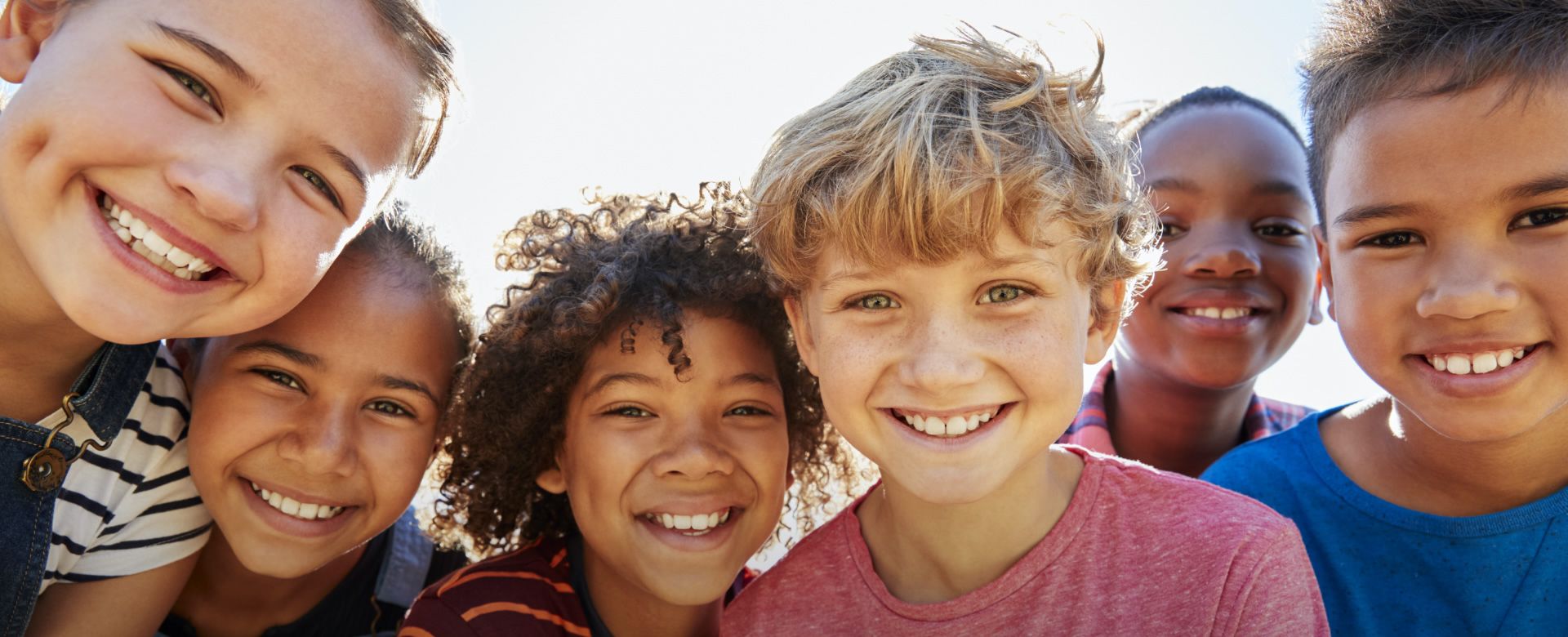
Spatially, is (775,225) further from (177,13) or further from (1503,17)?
(1503,17)

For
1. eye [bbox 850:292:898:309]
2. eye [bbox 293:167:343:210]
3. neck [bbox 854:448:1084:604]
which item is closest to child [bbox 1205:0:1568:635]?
neck [bbox 854:448:1084:604]

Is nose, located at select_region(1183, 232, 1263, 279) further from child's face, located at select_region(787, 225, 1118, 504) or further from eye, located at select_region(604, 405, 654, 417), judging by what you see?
eye, located at select_region(604, 405, 654, 417)

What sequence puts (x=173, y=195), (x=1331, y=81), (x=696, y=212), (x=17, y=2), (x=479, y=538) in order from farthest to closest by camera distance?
(x=479, y=538), (x=696, y=212), (x=1331, y=81), (x=17, y=2), (x=173, y=195)

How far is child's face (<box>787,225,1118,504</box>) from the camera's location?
2020 millimetres

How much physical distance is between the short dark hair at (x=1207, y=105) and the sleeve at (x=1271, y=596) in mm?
1747

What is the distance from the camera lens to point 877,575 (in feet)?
7.47

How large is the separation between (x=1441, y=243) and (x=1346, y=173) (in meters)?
0.26

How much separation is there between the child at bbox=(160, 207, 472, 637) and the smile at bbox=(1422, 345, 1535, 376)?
7.19ft

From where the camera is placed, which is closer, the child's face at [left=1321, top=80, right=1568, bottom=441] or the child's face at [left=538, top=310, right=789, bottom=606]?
the child's face at [left=1321, top=80, right=1568, bottom=441]

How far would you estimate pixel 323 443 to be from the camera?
247 centimetres

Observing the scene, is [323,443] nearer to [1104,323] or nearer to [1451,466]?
[1104,323]

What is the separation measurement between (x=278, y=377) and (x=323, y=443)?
209 millimetres

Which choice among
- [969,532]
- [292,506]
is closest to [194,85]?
[292,506]

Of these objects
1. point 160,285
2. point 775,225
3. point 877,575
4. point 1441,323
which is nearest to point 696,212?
point 775,225
